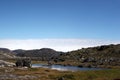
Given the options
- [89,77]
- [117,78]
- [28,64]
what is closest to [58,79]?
[89,77]

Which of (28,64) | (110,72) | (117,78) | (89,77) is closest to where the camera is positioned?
(117,78)

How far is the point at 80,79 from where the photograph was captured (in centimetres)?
6938

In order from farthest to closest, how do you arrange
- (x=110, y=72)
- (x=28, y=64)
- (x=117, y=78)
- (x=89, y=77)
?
(x=28, y=64) < (x=110, y=72) < (x=89, y=77) < (x=117, y=78)

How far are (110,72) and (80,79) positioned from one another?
45.2ft

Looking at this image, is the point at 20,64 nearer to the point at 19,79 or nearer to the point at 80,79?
the point at 19,79

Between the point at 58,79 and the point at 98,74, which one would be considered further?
the point at 98,74

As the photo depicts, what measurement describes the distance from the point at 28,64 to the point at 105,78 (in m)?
89.2

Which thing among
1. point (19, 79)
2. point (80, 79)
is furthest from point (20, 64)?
point (80, 79)

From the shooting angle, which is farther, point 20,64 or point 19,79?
point 20,64

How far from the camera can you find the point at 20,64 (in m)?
154

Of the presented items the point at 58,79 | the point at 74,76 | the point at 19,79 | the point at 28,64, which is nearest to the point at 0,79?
the point at 19,79

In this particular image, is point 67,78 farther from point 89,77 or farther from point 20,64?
point 20,64

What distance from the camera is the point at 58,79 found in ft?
230

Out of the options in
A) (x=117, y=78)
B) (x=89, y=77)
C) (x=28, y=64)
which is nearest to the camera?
(x=117, y=78)
